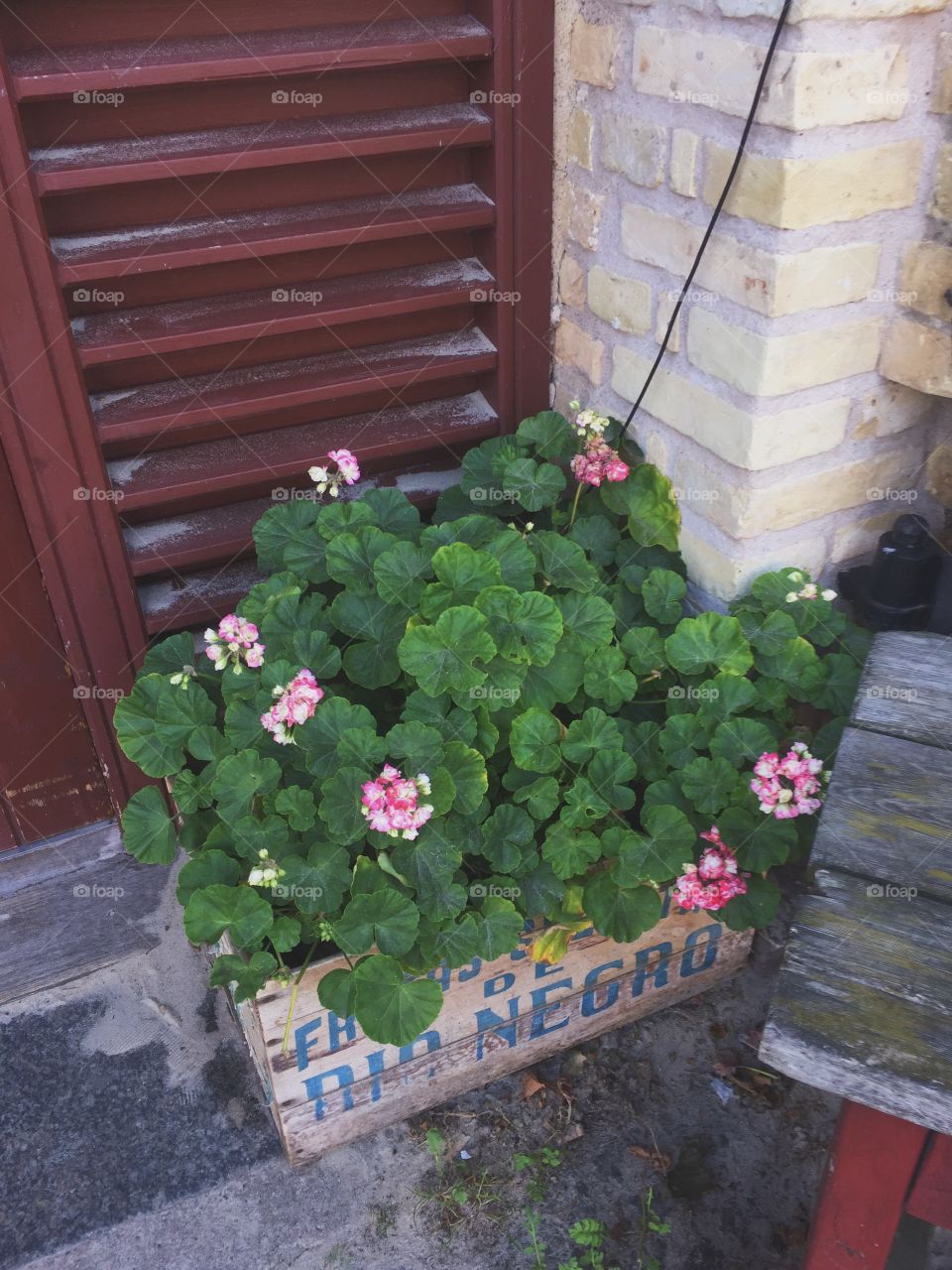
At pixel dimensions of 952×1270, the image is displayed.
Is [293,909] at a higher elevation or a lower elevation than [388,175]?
lower

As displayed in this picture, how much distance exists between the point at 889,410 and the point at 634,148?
702 millimetres

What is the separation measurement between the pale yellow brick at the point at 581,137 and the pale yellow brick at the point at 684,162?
0.28 m

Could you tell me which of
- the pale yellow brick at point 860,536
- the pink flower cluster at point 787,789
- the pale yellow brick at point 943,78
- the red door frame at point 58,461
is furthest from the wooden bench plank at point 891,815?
the red door frame at point 58,461

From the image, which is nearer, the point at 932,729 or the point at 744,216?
the point at 932,729

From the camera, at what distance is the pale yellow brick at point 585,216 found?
2.14 metres

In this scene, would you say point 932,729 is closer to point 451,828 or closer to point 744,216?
point 451,828

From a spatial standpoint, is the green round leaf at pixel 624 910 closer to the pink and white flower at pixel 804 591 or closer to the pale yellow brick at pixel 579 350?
the pink and white flower at pixel 804 591

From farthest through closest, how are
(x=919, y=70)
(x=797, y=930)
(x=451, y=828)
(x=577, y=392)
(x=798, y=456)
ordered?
(x=577, y=392) → (x=798, y=456) → (x=451, y=828) → (x=919, y=70) → (x=797, y=930)

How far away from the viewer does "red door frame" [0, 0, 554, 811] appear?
1855 millimetres

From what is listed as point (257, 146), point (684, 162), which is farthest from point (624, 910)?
point (257, 146)

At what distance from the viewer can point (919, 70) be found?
1.69 meters

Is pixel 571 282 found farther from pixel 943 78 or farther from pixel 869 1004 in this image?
pixel 869 1004

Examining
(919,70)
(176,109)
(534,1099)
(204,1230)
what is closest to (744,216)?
(919,70)

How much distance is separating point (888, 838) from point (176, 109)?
174 cm
